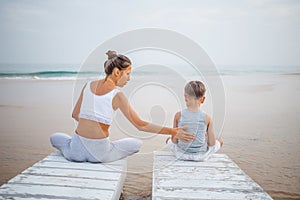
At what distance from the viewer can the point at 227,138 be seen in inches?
167

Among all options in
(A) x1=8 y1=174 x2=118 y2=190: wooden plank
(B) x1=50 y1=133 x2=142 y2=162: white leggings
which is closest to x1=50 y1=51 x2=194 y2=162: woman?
(B) x1=50 y1=133 x2=142 y2=162: white leggings

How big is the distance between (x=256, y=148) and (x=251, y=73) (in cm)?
1150

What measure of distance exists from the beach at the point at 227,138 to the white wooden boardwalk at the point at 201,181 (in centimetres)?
48

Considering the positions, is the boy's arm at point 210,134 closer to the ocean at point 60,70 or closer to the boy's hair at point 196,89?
the boy's hair at point 196,89

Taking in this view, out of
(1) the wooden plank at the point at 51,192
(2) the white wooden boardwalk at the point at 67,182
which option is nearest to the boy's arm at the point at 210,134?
(2) the white wooden boardwalk at the point at 67,182

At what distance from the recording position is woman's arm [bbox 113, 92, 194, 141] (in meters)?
2.47

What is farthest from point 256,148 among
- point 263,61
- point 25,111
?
point 263,61

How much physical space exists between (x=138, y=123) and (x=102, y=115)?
0.97ft

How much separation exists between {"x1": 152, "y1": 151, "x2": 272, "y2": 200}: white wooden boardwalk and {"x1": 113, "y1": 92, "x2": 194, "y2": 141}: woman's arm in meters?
0.22

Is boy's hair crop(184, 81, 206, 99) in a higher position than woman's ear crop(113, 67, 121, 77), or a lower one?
lower

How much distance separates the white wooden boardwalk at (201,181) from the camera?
6.35 feet

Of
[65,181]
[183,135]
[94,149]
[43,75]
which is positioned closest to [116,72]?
[94,149]

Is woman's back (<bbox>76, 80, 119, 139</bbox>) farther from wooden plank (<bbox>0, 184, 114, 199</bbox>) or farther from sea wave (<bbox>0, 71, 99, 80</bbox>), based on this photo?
sea wave (<bbox>0, 71, 99, 80</bbox>)

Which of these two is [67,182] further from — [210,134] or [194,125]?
[210,134]
